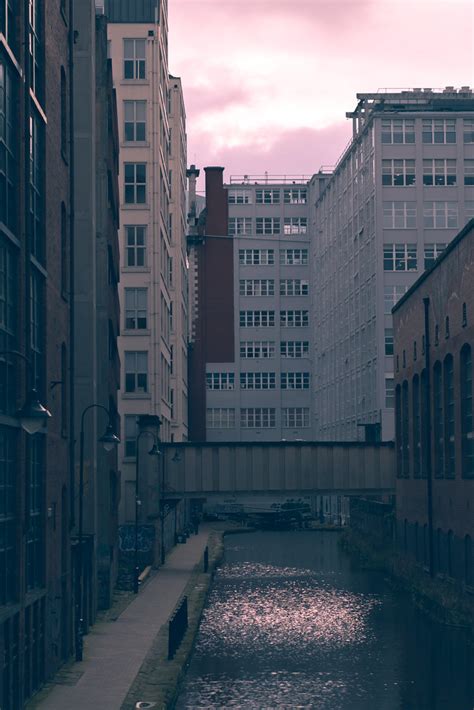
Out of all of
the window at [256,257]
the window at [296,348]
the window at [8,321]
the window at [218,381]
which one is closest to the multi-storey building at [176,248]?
the window at [218,381]

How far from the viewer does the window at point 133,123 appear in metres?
80.0

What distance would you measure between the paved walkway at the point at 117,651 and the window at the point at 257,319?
77.8 m

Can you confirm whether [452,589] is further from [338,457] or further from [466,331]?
[338,457]

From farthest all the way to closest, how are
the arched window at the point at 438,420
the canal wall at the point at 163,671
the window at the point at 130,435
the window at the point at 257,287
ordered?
the window at the point at 257,287 → the window at the point at 130,435 → the arched window at the point at 438,420 → the canal wall at the point at 163,671

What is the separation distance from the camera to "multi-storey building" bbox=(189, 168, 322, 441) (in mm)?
137250

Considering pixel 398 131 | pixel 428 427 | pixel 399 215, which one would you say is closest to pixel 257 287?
pixel 399 215

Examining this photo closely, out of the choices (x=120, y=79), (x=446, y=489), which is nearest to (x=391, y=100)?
(x=120, y=79)

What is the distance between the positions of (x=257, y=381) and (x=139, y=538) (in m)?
69.3

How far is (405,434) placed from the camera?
70000mm

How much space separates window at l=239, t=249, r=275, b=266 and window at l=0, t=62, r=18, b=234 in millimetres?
113122

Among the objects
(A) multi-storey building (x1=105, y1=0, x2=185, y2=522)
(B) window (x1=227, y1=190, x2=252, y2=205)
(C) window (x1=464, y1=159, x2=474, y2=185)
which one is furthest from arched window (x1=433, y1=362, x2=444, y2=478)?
(B) window (x1=227, y1=190, x2=252, y2=205)

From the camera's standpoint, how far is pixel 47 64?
31844 millimetres

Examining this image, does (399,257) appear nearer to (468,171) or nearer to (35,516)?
(468,171)

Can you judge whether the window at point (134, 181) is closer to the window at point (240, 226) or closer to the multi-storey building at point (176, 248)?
the multi-storey building at point (176, 248)
